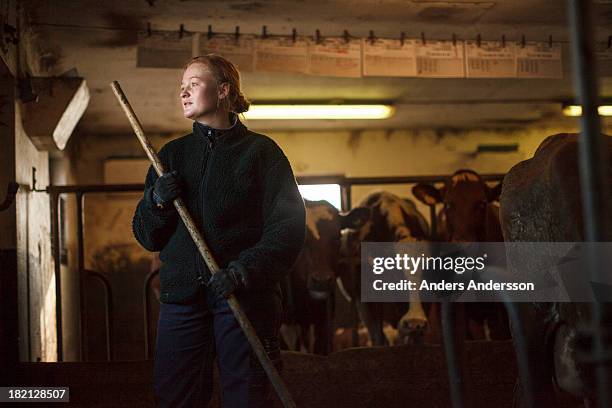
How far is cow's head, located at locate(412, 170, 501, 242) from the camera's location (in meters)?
5.68

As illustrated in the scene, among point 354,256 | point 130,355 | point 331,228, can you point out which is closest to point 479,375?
point 331,228

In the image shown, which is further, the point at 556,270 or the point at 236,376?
the point at 556,270

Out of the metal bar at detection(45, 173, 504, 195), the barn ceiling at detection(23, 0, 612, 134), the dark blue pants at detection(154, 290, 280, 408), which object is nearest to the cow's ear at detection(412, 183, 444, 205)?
the metal bar at detection(45, 173, 504, 195)

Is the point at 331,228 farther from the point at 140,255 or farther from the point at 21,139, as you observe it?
the point at 140,255

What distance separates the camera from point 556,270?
3059mm

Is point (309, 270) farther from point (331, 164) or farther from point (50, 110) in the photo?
point (331, 164)

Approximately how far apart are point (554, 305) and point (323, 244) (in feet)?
9.28

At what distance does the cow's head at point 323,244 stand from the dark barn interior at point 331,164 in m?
0.02

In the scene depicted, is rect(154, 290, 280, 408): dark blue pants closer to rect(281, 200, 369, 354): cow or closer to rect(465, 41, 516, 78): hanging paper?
rect(281, 200, 369, 354): cow

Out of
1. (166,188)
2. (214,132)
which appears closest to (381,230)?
(214,132)

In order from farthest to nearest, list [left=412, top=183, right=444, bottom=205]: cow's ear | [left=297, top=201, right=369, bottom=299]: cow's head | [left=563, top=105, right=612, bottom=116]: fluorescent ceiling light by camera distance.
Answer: [left=563, top=105, right=612, bottom=116]: fluorescent ceiling light, [left=412, top=183, right=444, bottom=205]: cow's ear, [left=297, top=201, right=369, bottom=299]: cow's head

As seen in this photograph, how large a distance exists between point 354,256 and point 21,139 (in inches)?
109

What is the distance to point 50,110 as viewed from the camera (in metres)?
5.03

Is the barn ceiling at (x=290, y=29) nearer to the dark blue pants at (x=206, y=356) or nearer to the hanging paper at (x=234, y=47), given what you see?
the hanging paper at (x=234, y=47)
